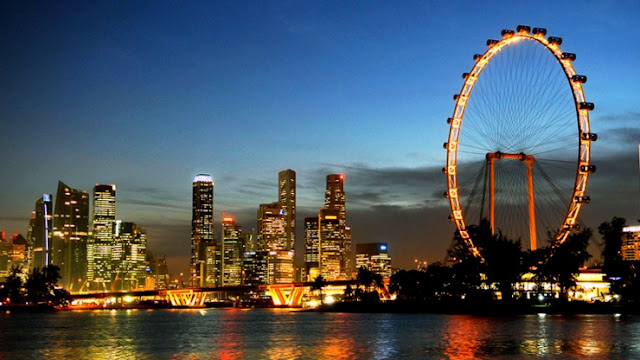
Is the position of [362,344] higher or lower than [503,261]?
lower

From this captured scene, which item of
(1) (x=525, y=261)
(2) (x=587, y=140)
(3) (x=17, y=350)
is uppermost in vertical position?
(2) (x=587, y=140)

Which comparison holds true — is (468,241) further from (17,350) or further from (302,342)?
(17,350)

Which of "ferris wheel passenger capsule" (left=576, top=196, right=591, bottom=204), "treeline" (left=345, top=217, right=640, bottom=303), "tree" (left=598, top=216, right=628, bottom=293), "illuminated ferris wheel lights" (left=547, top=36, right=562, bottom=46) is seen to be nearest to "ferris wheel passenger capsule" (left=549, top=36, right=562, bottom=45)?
"illuminated ferris wheel lights" (left=547, top=36, right=562, bottom=46)

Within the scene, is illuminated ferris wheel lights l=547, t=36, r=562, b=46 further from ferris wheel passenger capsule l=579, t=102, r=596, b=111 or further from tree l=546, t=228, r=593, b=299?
tree l=546, t=228, r=593, b=299

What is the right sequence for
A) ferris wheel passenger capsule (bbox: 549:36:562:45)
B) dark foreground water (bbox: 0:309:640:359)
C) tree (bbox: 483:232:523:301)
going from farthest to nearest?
tree (bbox: 483:232:523:301)
ferris wheel passenger capsule (bbox: 549:36:562:45)
dark foreground water (bbox: 0:309:640:359)

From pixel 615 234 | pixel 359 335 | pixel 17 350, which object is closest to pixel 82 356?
pixel 17 350

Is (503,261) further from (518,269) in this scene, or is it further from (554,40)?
(554,40)

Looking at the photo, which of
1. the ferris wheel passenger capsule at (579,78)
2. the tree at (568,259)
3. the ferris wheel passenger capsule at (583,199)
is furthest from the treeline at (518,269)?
the ferris wheel passenger capsule at (579,78)

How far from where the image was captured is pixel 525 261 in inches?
5881

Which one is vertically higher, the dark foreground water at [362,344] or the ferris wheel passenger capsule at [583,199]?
the ferris wheel passenger capsule at [583,199]

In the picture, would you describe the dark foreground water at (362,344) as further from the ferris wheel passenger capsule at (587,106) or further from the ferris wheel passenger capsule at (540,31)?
the ferris wheel passenger capsule at (540,31)

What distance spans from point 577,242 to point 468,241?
42.9 meters

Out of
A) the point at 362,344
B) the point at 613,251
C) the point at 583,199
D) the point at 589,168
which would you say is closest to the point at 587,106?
the point at 589,168

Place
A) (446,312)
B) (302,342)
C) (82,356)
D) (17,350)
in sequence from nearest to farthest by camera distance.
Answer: (82,356)
(17,350)
(302,342)
(446,312)
